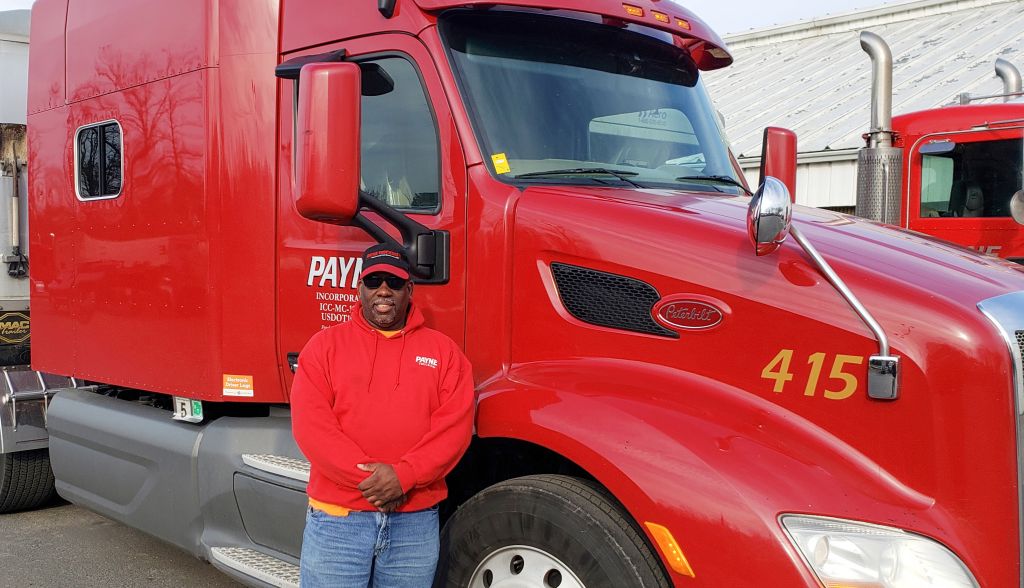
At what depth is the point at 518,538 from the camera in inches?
127

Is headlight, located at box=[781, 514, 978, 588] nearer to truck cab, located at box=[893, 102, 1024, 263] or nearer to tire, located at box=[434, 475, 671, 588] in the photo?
tire, located at box=[434, 475, 671, 588]

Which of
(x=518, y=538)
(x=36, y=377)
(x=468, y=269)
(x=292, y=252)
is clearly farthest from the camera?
(x=36, y=377)

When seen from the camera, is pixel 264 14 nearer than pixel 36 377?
Yes

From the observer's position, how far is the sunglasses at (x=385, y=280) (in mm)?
3379

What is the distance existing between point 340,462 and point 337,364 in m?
0.33

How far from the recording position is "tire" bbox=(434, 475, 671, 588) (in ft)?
9.73

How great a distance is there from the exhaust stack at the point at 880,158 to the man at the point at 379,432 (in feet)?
13.8

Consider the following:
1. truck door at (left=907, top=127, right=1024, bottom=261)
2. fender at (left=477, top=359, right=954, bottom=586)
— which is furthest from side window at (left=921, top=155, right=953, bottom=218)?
fender at (left=477, top=359, right=954, bottom=586)

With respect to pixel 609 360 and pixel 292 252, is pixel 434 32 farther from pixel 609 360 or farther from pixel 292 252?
pixel 609 360

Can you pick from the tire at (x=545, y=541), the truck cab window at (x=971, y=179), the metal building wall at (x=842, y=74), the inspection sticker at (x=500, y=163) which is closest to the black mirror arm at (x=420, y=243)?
the inspection sticker at (x=500, y=163)

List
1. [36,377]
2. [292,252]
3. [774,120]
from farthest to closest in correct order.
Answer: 1. [774,120]
2. [36,377]
3. [292,252]

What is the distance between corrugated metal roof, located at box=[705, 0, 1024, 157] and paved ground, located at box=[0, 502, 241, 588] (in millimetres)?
10634

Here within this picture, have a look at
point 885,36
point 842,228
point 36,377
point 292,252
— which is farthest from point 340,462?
point 885,36

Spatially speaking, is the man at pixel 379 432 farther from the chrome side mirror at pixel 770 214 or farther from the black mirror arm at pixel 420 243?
the chrome side mirror at pixel 770 214
